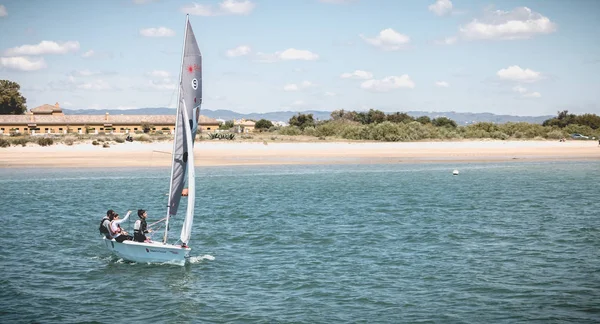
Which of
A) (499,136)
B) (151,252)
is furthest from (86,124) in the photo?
(151,252)

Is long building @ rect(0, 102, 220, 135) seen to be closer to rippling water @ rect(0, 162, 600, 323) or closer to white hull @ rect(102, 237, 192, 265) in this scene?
rippling water @ rect(0, 162, 600, 323)

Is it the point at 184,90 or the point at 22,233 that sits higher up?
the point at 184,90

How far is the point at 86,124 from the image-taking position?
106438 mm

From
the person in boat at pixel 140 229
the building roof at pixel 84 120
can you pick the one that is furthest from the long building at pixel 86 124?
the person in boat at pixel 140 229

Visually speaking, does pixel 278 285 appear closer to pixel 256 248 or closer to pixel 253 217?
pixel 256 248

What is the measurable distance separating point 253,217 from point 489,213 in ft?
36.1

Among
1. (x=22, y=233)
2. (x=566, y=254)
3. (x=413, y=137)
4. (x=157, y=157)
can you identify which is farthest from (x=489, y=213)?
(x=413, y=137)

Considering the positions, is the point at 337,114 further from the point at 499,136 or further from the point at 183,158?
the point at 183,158

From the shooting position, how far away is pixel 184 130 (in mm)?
18656

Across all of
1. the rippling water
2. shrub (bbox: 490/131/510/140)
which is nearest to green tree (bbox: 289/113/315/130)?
shrub (bbox: 490/131/510/140)

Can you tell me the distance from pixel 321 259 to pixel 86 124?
93054 mm

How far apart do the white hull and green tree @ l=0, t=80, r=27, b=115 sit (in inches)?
4467

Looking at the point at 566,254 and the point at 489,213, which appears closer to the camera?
the point at 566,254

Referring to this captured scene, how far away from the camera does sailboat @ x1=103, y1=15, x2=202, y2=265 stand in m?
18.1
